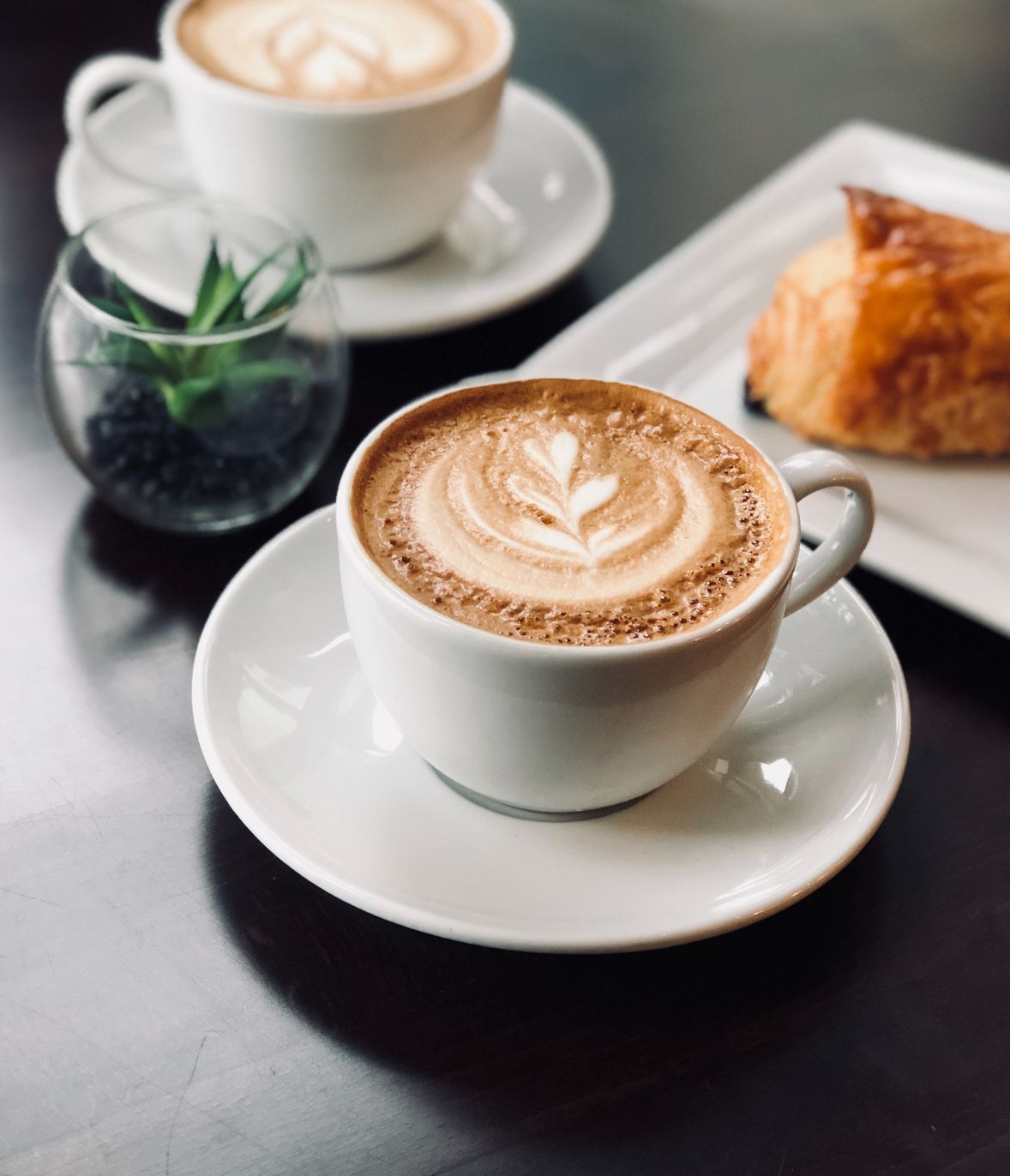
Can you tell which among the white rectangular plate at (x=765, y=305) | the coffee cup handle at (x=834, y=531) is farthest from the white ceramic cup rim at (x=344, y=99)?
the coffee cup handle at (x=834, y=531)

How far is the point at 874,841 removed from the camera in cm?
92

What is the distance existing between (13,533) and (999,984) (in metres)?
0.87

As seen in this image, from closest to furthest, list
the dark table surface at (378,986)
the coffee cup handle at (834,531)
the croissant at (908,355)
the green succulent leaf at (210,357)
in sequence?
the dark table surface at (378,986) → the coffee cup handle at (834,531) → the green succulent leaf at (210,357) → the croissant at (908,355)

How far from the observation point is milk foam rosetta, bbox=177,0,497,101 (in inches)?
55.0

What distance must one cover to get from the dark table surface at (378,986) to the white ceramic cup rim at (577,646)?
0.21 m

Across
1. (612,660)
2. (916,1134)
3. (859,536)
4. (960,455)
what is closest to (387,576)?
(612,660)

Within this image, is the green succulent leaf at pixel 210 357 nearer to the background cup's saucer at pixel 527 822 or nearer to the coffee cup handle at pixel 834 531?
the background cup's saucer at pixel 527 822

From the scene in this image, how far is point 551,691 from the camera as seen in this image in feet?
2.45

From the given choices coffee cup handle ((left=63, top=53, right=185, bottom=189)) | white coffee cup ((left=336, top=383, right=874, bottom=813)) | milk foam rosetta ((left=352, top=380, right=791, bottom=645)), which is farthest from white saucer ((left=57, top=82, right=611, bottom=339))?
white coffee cup ((left=336, top=383, right=874, bottom=813))

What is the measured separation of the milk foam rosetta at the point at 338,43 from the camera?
55.0 inches

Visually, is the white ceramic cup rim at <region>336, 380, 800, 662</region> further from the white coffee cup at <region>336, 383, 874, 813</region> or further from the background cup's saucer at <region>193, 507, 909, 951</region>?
the background cup's saucer at <region>193, 507, 909, 951</region>

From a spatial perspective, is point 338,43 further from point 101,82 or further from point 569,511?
point 569,511

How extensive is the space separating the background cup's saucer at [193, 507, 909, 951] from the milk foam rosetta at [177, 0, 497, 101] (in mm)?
656

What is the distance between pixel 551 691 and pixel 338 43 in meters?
1.00
